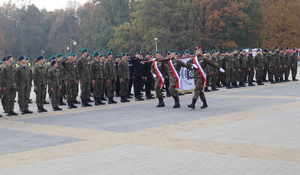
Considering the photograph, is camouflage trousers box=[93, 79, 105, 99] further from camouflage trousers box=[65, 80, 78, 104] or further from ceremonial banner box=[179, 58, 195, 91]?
ceremonial banner box=[179, 58, 195, 91]

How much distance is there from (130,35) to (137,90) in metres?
51.6

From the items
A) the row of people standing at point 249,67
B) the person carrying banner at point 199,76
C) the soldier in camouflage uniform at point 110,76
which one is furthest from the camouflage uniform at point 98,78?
the row of people standing at point 249,67

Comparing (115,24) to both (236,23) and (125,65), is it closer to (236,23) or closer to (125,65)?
(236,23)

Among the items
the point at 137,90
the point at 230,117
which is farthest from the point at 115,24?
the point at 230,117

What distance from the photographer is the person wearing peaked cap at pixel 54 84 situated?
17.1 meters

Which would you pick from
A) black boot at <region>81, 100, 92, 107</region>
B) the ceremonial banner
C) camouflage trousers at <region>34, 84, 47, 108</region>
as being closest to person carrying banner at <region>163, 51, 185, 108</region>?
black boot at <region>81, 100, 92, 107</region>

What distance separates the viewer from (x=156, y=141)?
404 inches

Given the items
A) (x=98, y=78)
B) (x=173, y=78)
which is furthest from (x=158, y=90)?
(x=98, y=78)

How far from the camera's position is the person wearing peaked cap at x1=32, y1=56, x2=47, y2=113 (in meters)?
16.8

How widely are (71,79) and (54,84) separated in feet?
3.57

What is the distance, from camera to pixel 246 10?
6538 cm

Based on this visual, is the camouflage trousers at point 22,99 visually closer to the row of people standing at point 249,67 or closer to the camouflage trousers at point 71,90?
the camouflage trousers at point 71,90

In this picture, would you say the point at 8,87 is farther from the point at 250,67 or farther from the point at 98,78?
the point at 250,67

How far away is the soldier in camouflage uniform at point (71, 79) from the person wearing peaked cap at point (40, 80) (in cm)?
106
